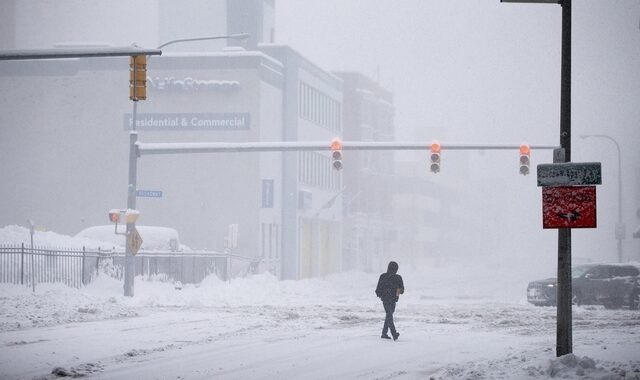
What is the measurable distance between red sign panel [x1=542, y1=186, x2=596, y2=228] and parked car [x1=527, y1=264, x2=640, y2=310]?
2023cm

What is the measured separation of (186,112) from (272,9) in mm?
13600

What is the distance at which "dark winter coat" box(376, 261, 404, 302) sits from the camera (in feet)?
73.0

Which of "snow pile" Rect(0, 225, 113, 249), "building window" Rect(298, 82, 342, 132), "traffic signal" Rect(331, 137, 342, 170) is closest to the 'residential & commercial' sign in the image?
"building window" Rect(298, 82, 342, 132)

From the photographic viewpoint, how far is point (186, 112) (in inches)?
2378

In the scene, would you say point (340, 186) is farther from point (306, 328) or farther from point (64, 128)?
point (306, 328)

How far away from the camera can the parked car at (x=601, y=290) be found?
35.3 metres

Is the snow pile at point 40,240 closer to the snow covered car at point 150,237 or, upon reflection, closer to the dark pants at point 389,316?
the snow covered car at point 150,237

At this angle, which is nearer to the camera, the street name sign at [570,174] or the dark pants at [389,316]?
the street name sign at [570,174]

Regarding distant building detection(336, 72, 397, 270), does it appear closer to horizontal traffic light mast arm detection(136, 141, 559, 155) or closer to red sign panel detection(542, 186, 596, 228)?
horizontal traffic light mast arm detection(136, 141, 559, 155)

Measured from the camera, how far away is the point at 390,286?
882 inches

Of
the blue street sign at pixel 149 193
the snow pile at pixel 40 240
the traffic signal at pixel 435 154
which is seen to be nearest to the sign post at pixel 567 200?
the traffic signal at pixel 435 154

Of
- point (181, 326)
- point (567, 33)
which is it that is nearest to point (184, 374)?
point (567, 33)

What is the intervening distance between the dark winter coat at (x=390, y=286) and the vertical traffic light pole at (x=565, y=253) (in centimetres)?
656

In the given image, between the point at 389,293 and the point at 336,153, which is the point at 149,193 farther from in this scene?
the point at 389,293
